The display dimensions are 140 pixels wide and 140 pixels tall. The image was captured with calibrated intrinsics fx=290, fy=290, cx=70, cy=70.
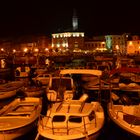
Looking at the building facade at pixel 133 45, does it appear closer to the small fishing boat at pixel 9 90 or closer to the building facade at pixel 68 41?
the building facade at pixel 68 41

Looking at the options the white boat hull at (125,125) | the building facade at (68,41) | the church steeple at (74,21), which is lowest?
the white boat hull at (125,125)

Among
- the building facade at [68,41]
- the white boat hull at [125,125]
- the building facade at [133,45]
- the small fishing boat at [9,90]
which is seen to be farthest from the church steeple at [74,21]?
the white boat hull at [125,125]

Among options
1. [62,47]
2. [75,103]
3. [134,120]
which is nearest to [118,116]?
[134,120]

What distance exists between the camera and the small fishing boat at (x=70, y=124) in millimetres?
9266

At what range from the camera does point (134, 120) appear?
33.0ft

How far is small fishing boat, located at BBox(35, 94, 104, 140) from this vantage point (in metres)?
9.27

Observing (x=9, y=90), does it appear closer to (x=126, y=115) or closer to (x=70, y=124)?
(x=70, y=124)

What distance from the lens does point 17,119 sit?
10.9 metres

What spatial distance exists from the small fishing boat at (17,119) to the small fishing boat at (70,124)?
2.18 ft

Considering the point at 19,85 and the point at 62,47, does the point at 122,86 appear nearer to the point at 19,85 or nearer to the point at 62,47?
the point at 19,85

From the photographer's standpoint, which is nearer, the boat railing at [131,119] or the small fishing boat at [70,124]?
the small fishing boat at [70,124]

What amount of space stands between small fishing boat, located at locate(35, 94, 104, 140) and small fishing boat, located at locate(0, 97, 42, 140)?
2.18 ft

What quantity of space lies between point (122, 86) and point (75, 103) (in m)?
6.67

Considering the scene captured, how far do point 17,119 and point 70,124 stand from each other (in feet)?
7.34
